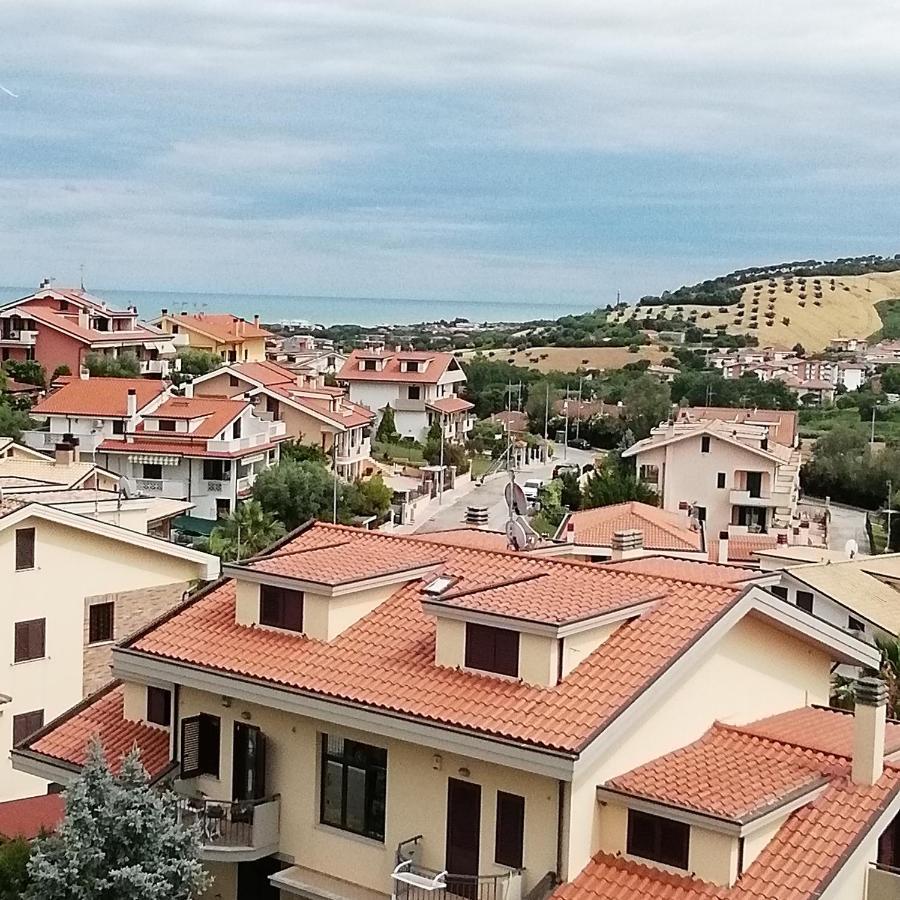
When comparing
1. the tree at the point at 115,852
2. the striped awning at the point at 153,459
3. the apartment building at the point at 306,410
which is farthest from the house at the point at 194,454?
the tree at the point at 115,852

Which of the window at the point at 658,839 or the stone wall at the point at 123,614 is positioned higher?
the window at the point at 658,839

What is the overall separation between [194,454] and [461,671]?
3928 cm

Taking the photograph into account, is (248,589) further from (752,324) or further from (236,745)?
(752,324)

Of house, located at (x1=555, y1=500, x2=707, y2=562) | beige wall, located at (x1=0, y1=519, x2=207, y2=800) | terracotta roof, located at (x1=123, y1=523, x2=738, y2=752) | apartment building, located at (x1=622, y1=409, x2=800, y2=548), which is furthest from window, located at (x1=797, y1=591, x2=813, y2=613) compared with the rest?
apartment building, located at (x1=622, y1=409, x2=800, y2=548)

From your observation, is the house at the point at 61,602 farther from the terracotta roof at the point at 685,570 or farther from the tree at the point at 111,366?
the tree at the point at 111,366

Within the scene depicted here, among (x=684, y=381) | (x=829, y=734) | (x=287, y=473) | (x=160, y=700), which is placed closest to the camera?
(x=829, y=734)

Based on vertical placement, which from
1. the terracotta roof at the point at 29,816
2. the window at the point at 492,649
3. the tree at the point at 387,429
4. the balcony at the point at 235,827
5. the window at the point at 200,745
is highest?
the window at the point at 492,649

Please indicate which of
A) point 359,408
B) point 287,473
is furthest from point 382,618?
point 359,408

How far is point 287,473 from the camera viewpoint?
5138cm

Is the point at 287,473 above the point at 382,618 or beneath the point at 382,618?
Result: beneath

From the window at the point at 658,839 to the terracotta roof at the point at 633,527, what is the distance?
83.9 ft

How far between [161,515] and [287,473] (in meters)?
18.8

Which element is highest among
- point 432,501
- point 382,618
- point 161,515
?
point 382,618

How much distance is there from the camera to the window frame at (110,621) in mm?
25047
